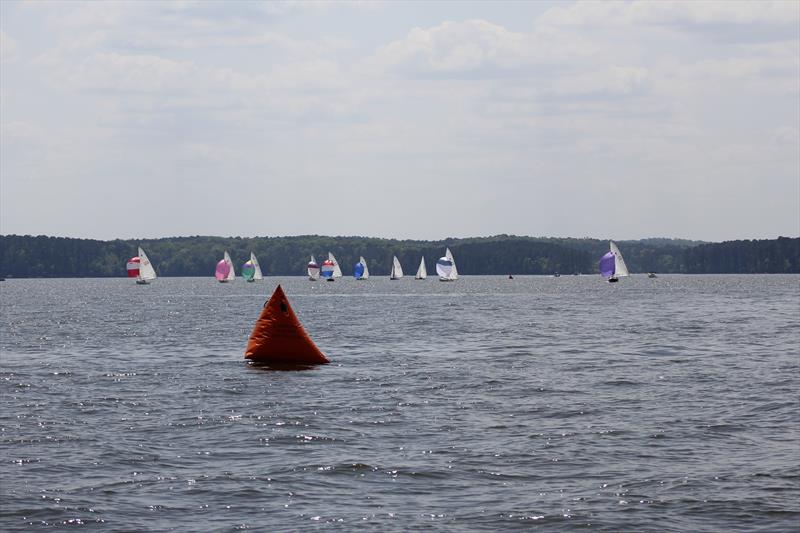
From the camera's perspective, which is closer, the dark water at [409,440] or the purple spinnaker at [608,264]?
the dark water at [409,440]

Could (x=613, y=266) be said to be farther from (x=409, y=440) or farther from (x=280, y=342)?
(x=409, y=440)

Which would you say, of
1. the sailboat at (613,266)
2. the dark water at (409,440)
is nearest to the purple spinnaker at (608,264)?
the sailboat at (613,266)

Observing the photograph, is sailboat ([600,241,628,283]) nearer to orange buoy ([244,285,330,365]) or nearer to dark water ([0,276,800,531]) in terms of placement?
dark water ([0,276,800,531])

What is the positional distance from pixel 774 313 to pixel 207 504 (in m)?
79.1

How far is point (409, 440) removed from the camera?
25.4 meters

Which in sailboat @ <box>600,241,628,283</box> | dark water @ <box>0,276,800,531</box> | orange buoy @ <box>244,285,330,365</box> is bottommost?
dark water @ <box>0,276,800,531</box>

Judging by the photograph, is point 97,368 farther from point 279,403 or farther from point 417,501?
point 417,501

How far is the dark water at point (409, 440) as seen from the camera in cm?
1858

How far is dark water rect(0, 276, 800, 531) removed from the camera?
1858 centimetres

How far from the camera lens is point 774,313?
Answer: 3588 inches

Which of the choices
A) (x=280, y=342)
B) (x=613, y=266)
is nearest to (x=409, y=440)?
(x=280, y=342)

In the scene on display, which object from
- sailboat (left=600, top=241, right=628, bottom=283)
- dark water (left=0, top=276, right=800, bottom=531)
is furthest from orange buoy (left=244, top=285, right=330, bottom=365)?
sailboat (left=600, top=241, right=628, bottom=283)

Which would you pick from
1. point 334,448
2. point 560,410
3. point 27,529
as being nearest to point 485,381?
point 560,410

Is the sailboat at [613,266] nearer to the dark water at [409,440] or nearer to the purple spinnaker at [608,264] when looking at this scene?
the purple spinnaker at [608,264]
